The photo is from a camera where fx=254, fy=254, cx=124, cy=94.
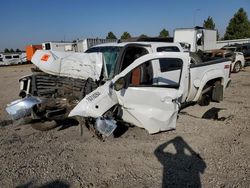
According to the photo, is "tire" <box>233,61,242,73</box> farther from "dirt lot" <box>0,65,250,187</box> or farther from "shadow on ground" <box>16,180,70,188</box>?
"shadow on ground" <box>16,180,70,188</box>

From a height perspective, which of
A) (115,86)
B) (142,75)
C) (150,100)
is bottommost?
(150,100)

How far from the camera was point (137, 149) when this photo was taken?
4.71 metres

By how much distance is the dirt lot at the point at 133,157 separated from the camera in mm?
3738

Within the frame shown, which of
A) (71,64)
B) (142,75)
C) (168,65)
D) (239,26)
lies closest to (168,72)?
(168,65)

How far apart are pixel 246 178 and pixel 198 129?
1986 millimetres

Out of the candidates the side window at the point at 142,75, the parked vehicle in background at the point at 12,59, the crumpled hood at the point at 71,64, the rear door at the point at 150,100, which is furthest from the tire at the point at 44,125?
the parked vehicle in background at the point at 12,59

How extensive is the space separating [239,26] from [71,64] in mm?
39164

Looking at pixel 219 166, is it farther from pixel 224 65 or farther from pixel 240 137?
pixel 224 65

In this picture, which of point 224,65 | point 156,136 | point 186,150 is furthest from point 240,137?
point 224,65

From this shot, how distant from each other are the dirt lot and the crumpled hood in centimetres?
129

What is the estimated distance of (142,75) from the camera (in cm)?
532

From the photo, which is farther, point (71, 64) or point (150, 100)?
point (71, 64)

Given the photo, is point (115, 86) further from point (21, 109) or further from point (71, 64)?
point (21, 109)

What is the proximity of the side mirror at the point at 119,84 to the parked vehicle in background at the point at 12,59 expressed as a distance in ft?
148
